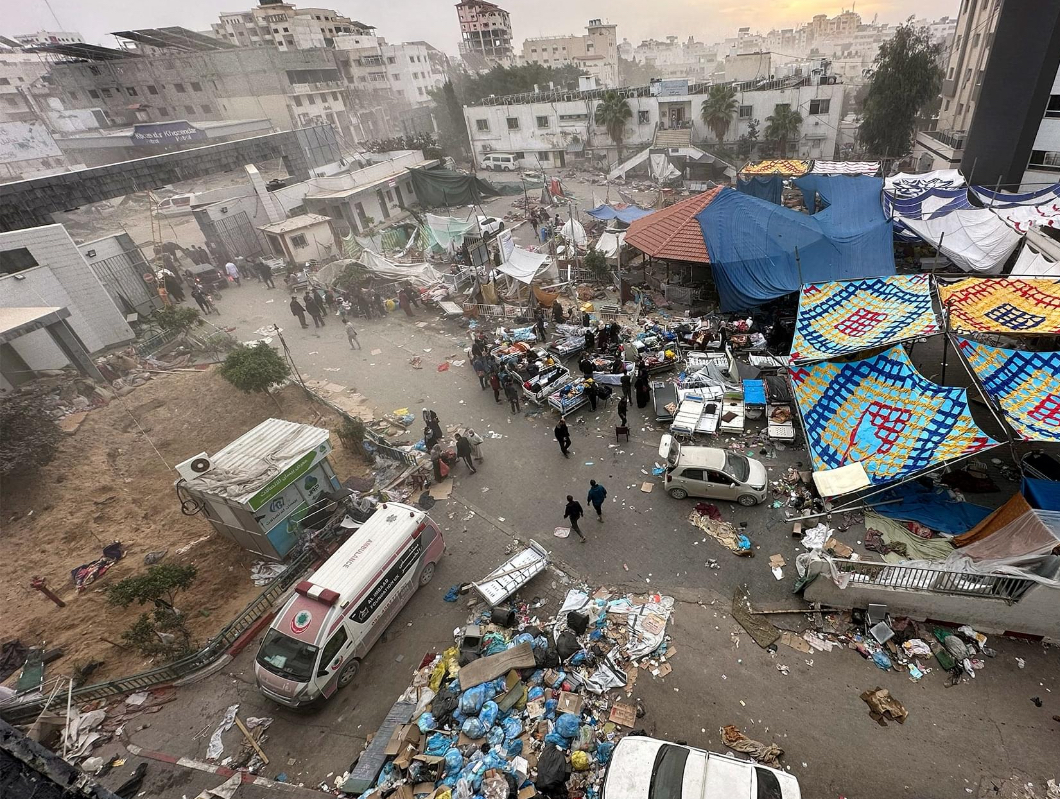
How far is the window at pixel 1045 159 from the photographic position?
2600cm

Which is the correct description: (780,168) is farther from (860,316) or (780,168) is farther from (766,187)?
(860,316)

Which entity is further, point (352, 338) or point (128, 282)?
point (128, 282)

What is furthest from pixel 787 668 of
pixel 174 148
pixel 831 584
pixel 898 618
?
pixel 174 148

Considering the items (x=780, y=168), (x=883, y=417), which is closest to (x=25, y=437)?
(x=883, y=417)

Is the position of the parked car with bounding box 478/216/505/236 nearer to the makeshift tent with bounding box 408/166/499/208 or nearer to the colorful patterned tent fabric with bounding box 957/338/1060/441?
the makeshift tent with bounding box 408/166/499/208

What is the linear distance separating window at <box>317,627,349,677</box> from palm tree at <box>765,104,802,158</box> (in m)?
43.9

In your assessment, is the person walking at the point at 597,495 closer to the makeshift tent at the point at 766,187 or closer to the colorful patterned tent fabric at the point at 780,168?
the makeshift tent at the point at 766,187

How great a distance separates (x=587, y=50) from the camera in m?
108

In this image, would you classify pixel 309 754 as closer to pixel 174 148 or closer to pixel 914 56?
pixel 914 56

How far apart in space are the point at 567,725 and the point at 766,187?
28.9 metres

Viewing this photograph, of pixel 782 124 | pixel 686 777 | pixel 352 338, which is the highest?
pixel 782 124

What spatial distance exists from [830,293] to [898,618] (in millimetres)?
8582

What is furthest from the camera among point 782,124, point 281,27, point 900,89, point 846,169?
point 281,27

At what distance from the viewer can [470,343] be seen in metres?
18.8
